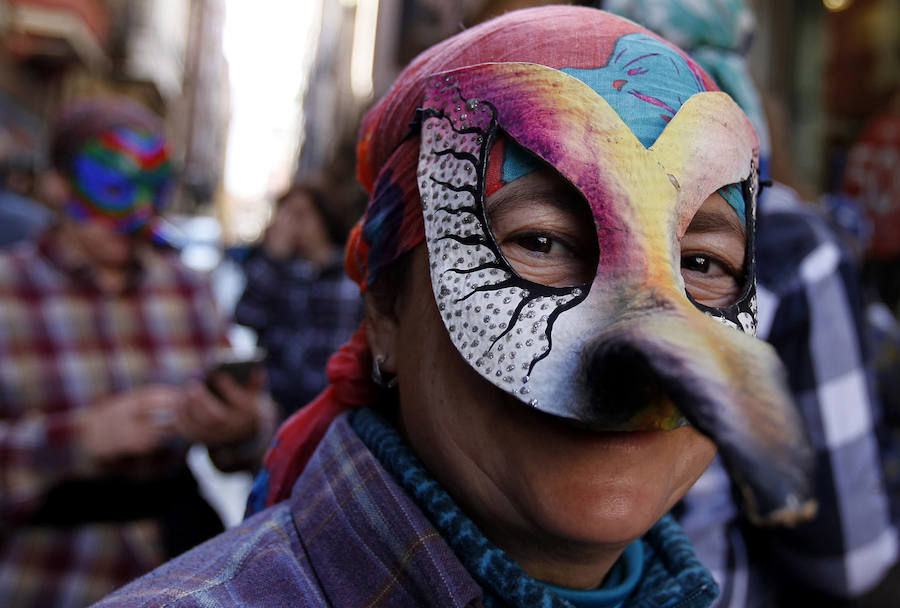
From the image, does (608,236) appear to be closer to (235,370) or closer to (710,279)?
(710,279)

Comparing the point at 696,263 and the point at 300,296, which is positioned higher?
the point at 696,263

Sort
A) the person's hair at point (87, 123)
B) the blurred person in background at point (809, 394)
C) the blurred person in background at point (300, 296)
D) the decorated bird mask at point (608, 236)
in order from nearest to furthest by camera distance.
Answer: the decorated bird mask at point (608, 236)
the blurred person in background at point (809, 394)
the person's hair at point (87, 123)
the blurred person in background at point (300, 296)

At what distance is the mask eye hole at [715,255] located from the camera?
1.08 meters

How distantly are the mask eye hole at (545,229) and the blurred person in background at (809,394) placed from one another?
101 cm

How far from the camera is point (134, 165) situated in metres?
2.61

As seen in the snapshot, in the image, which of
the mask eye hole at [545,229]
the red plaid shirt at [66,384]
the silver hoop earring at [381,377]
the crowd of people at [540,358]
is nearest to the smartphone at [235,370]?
the red plaid shirt at [66,384]

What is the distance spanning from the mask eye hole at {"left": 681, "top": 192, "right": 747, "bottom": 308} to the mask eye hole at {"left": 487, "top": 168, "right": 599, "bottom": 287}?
159 mm

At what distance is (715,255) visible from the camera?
110 centimetres

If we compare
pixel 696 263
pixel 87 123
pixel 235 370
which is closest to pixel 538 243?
pixel 696 263

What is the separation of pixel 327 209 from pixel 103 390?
226 centimetres

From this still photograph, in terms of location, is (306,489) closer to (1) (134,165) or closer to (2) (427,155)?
(2) (427,155)

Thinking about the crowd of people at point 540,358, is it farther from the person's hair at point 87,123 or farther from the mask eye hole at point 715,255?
the person's hair at point 87,123

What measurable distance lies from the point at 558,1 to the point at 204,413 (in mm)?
1481

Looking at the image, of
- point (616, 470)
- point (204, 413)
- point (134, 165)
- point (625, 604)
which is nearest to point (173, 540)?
point (204, 413)
